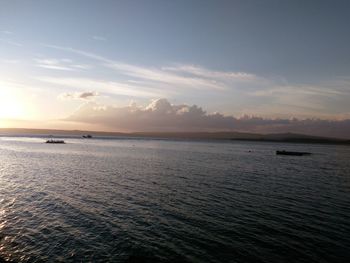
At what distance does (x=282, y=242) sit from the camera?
2195 cm

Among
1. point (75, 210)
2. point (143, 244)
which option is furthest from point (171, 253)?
point (75, 210)

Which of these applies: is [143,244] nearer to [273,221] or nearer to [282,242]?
[282,242]

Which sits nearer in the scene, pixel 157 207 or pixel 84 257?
pixel 84 257

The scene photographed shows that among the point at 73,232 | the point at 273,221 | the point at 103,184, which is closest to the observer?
the point at 73,232

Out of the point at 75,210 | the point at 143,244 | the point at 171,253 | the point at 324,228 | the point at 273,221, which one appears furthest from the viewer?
the point at 75,210

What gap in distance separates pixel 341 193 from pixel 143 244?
112 feet

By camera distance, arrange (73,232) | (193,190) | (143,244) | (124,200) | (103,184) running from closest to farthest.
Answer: (143,244) < (73,232) < (124,200) < (193,190) < (103,184)

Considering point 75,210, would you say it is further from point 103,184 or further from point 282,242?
point 282,242

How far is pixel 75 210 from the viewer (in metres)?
29.7

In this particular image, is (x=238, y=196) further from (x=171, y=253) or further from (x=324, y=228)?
(x=171, y=253)

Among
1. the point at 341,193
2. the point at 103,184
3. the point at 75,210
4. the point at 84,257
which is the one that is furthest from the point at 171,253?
the point at 341,193

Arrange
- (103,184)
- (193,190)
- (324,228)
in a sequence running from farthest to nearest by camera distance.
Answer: (103,184), (193,190), (324,228)

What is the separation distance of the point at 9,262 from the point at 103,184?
90.1 ft

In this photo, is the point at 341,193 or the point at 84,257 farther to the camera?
the point at 341,193
